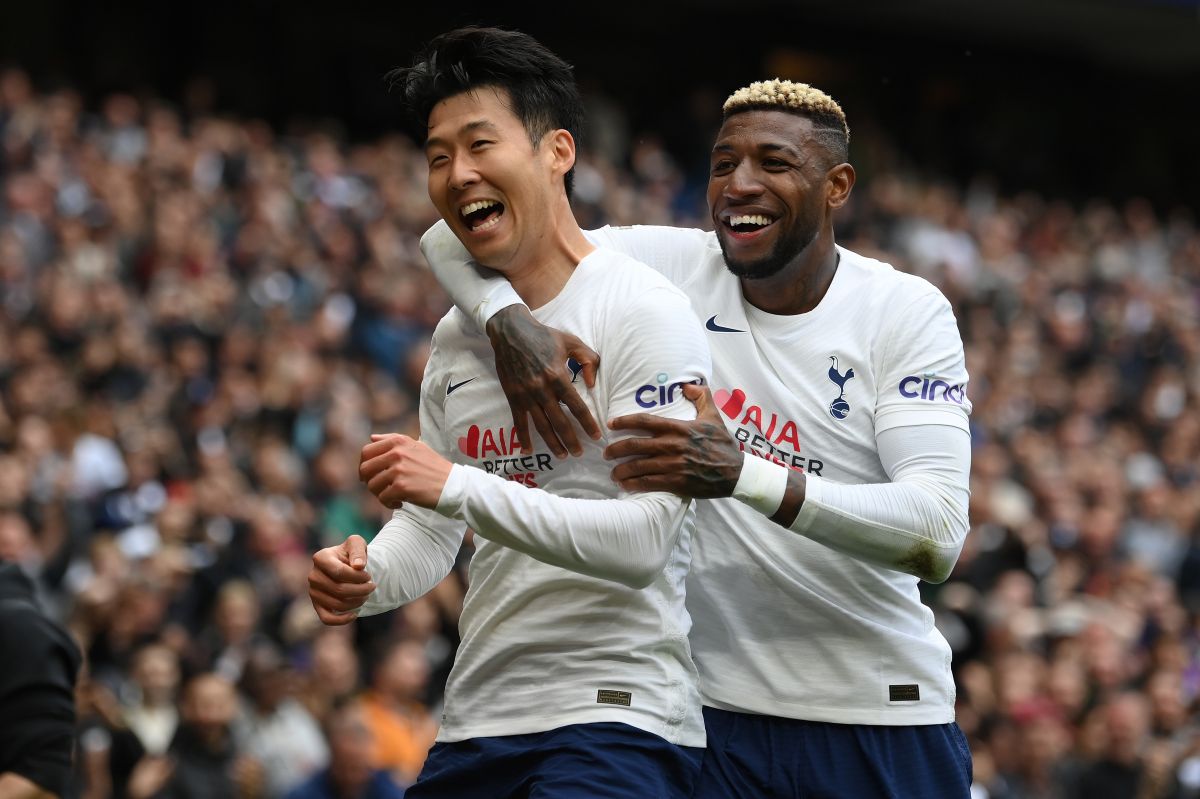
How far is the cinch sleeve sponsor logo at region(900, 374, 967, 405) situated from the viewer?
4.09m

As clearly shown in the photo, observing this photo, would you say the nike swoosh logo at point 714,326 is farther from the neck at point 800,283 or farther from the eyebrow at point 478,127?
the eyebrow at point 478,127

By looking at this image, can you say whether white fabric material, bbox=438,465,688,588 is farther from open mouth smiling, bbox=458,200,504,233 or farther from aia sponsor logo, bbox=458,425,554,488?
open mouth smiling, bbox=458,200,504,233

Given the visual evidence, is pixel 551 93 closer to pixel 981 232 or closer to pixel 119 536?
pixel 119 536

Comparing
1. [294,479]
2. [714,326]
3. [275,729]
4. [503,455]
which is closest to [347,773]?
[275,729]

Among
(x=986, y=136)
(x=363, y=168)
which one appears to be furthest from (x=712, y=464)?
(x=986, y=136)

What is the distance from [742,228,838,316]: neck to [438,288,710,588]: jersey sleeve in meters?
0.71

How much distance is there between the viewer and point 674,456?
11.6ft

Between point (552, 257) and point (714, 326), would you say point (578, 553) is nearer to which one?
point (552, 257)

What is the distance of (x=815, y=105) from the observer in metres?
4.32

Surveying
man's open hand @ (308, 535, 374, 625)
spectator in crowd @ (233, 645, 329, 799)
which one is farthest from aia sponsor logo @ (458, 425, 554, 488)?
spectator in crowd @ (233, 645, 329, 799)

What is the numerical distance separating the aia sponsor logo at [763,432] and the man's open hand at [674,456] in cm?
59

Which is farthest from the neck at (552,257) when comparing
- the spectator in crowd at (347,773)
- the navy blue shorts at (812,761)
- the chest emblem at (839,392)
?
the spectator in crowd at (347,773)

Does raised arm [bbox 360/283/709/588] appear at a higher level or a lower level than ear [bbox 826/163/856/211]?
lower

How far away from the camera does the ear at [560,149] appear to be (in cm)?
394
